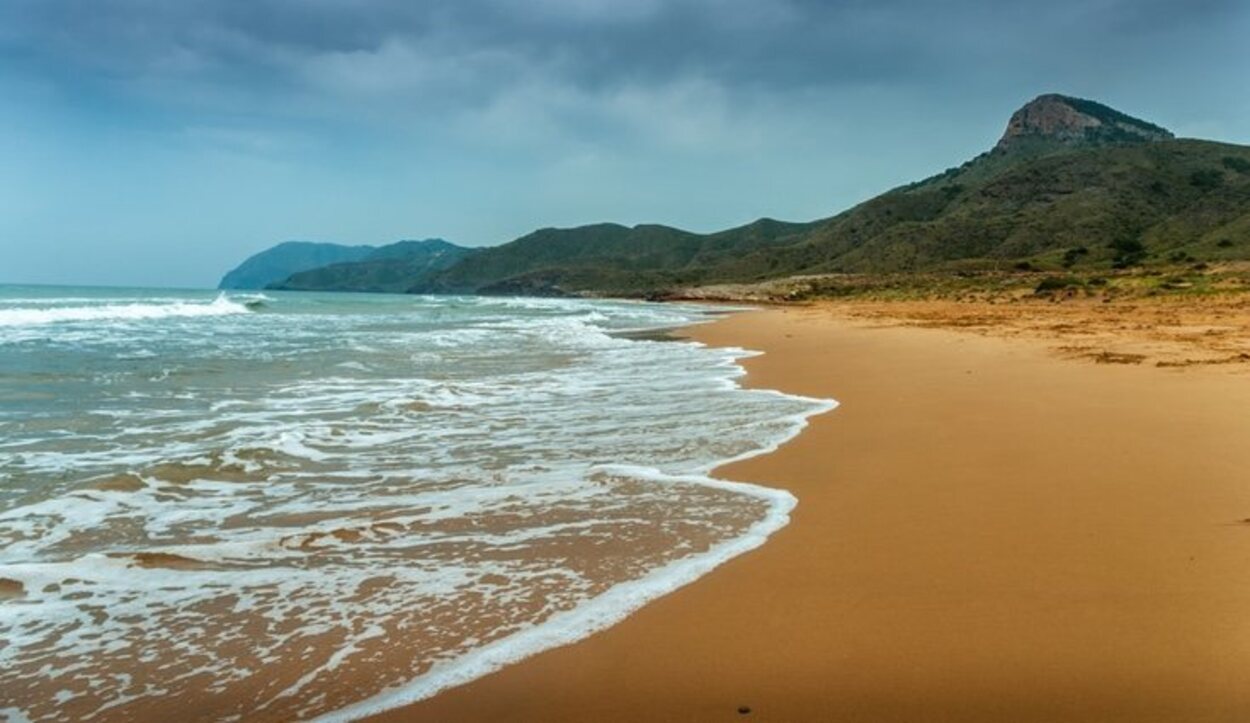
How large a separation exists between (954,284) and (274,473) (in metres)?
58.5

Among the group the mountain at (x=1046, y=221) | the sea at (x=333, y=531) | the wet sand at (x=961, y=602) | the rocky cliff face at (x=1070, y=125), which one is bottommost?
the sea at (x=333, y=531)

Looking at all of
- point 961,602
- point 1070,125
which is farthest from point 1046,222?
point 961,602

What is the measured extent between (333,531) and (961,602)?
12.5 ft

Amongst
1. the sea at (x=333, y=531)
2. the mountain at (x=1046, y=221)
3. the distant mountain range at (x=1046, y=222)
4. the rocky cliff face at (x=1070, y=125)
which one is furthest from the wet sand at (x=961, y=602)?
the rocky cliff face at (x=1070, y=125)

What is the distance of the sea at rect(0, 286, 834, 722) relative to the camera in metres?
3.37

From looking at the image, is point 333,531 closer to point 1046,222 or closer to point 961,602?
point 961,602

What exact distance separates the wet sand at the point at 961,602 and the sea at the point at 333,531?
0.36 m

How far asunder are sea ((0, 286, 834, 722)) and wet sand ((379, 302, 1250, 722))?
364 millimetres

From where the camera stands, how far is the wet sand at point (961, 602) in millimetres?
2947

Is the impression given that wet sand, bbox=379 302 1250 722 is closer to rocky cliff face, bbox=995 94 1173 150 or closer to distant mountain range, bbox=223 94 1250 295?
distant mountain range, bbox=223 94 1250 295

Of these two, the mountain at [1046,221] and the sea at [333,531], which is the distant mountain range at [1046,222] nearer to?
the mountain at [1046,221]

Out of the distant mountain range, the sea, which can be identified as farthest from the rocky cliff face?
the sea

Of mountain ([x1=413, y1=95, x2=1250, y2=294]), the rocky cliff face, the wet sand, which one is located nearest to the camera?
the wet sand

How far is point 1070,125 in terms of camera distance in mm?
174875
